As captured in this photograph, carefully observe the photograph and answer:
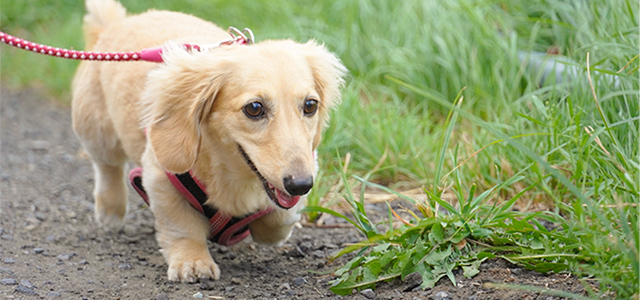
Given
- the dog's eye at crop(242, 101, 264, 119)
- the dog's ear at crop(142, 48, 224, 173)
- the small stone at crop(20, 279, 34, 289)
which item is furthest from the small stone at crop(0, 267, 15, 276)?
the dog's eye at crop(242, 101, 264, 119)

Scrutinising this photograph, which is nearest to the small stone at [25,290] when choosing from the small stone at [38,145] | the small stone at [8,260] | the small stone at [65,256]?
the small stone at [8,260]

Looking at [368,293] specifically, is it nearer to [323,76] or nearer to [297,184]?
[297,184]

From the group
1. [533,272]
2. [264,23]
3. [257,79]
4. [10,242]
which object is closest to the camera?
[533,272]

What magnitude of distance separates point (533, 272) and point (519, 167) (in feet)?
3.39

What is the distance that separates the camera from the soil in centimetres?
256

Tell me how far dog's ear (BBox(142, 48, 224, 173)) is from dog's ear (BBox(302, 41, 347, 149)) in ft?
1.42

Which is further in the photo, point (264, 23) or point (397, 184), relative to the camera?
point (264, 23)

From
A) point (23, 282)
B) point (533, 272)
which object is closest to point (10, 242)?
point (23, 282)

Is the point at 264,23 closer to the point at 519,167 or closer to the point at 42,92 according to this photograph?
the point at 42,92

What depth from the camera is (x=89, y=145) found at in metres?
3.78

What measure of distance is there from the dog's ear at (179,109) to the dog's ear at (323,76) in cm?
43

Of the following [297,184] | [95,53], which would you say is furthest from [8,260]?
[297,184]

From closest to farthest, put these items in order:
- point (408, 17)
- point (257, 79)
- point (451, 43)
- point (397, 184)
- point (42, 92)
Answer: point (257, 79), point (397, 184), point (451, 43), point (408, 17), point (42, 92)

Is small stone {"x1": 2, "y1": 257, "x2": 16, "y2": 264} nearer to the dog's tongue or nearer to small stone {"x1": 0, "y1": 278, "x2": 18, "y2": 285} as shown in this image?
small stone {"x1": 0, "y1": 278, "x2": 18, "y2": 285}
